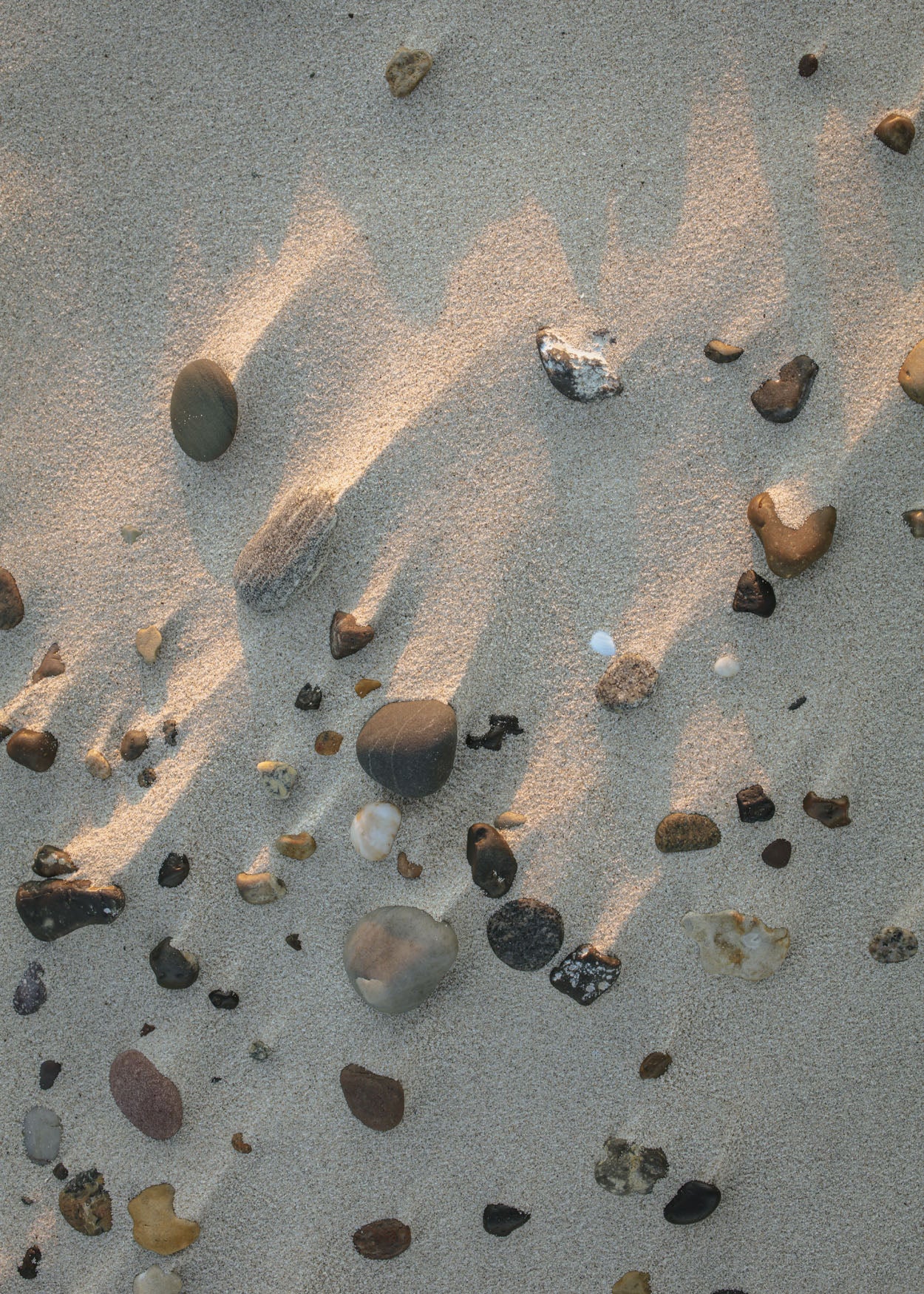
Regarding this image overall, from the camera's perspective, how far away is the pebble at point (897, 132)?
6.07 feet

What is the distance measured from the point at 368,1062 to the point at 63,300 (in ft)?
6.08

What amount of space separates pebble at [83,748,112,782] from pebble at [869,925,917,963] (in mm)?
1716

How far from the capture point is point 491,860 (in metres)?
1.81

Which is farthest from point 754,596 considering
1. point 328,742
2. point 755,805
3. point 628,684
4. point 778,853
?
point 328,742

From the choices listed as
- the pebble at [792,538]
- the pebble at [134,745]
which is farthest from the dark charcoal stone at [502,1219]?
the pebble at [792,538]

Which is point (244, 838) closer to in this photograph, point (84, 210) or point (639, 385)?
point (639, 385)

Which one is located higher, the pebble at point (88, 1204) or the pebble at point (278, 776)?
the pebble at point (278, 776)

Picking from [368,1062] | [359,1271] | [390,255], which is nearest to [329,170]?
[390,255]

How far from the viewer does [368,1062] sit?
6.08 ft

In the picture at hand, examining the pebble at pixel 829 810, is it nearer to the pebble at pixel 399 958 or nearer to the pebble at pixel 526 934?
the pebble at pixel 526 934

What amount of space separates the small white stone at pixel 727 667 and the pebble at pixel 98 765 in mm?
1362

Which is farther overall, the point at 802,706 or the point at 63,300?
the point at 63,300

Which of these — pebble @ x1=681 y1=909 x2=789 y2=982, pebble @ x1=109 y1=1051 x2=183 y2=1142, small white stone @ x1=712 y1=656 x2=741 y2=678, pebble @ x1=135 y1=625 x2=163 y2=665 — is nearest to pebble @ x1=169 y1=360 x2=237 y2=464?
pebble @ x1=135 y1=625 x2=163 y2=665

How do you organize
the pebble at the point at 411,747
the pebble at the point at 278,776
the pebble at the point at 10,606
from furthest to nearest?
the pebble at the point at 10,606, the pebble at the point at 278,776, the pebble at the point at 411,747
